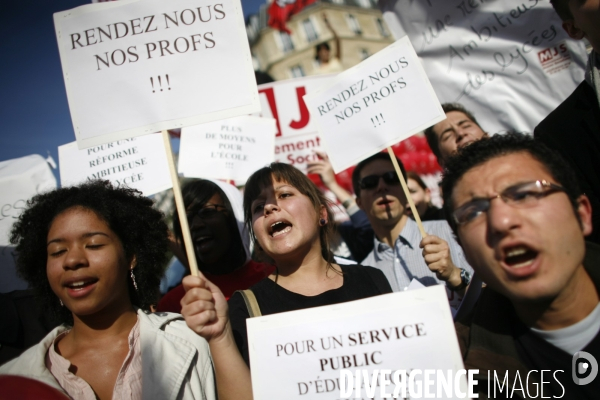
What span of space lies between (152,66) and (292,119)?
306 cm

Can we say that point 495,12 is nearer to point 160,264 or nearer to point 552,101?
point 552,101

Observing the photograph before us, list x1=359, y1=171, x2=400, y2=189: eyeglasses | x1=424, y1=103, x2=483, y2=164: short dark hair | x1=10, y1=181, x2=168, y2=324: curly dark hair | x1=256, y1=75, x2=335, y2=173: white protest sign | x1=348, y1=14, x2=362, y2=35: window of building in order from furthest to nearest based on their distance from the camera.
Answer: x1=348, y1=14, x2=362, y2=35: window of building, x1=256, y1=75, x2=335, y2=173: white protest sign, x1=424, y1=103, x2=483, y2=164: short dark hair, x1=359, y1=171, x2=400, y2=189: eyeglasses, x1=10, y1=181, x2=168, y2=324: curly dark hair

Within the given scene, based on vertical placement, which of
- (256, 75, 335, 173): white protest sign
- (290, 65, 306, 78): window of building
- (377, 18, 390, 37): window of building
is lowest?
(256, 75, 335, 173): white protest sign

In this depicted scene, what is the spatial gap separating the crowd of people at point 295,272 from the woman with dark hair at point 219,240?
1 centimetres

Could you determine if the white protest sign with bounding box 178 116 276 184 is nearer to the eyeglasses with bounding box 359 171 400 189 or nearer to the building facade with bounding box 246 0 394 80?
the eyeglasses with bounding box 359 171 400 189

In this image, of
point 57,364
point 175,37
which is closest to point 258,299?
point 57,364

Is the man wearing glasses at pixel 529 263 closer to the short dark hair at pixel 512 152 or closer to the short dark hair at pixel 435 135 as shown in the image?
the short dark hair at pixel 512 152

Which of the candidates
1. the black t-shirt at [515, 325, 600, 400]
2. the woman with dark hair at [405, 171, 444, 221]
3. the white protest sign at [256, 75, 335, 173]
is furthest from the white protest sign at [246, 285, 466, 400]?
the white protest sign at [256, 75, 335, 173]

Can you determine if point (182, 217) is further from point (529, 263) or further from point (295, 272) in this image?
point (529, 263)

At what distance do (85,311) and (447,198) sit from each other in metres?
1.52

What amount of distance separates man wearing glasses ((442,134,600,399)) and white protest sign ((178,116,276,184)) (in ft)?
8.40

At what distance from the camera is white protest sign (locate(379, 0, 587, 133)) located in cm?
351

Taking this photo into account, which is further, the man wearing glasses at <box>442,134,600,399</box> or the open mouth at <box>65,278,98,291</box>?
the open mouth at <box>65,278,98,291</box>

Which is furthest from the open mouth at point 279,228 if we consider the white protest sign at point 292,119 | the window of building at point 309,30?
the window of building at point 309,30
